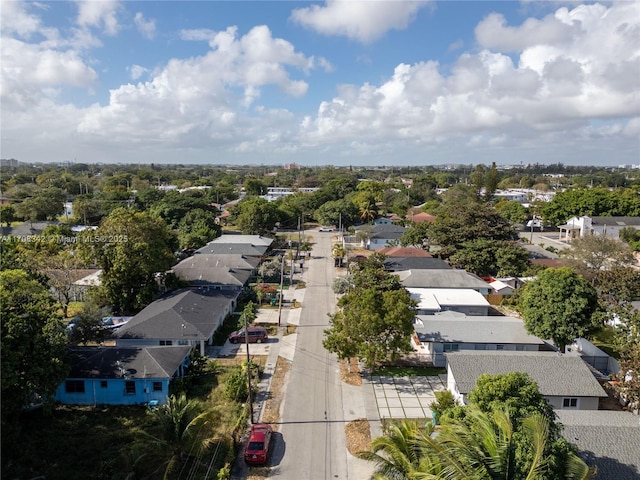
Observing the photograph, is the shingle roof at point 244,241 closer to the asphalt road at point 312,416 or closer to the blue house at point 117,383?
the asphalt road at point 312,416

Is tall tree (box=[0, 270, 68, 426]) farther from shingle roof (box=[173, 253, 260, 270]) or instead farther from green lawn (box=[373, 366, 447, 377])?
shingle roof (box=[173, 253, 260, 270])

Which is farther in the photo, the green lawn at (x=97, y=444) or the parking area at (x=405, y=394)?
the parking area at (x=405, y=394)

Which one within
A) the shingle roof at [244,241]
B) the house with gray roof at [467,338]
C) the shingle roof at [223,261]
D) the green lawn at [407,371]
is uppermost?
the shingle roof at [244,241]

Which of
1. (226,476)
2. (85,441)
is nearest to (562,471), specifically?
(226,476)

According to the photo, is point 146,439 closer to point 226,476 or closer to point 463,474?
point 226,476

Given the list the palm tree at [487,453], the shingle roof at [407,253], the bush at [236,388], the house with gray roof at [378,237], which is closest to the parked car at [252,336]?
the bush at [236,388]

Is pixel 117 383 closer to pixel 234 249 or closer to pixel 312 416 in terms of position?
pixel 312 416
